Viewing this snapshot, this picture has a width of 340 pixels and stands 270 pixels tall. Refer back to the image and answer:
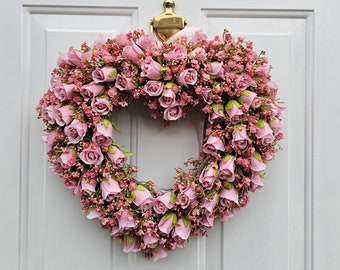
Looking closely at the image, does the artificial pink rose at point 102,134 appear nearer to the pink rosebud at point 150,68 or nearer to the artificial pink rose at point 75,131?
the artificial pink rose at point 75,131

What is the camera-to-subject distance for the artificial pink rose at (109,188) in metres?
0.95

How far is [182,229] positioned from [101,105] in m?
0.31

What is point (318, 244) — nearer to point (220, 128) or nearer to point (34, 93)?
point (220, 128)

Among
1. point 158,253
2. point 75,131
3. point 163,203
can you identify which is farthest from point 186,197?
point 75,131

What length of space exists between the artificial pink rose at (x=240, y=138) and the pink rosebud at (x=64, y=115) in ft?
1.11

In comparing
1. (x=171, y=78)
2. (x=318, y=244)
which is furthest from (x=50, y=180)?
(x=318, y=244)

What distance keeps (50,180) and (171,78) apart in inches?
15.2

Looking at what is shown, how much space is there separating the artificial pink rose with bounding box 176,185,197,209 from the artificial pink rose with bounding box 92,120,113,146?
0.19 metres

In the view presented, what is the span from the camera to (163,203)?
3.19 feet

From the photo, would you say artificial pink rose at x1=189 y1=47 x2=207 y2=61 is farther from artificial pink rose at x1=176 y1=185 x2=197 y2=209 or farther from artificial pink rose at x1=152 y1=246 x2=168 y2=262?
artificial pink rose at x1=152 y1=246 x2=168 y2=262

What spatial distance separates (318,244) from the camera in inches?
43.6

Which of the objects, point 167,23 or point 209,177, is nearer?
point 209,177

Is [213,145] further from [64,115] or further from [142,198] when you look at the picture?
[64,115]

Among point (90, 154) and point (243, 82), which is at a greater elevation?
point (243, 82)
